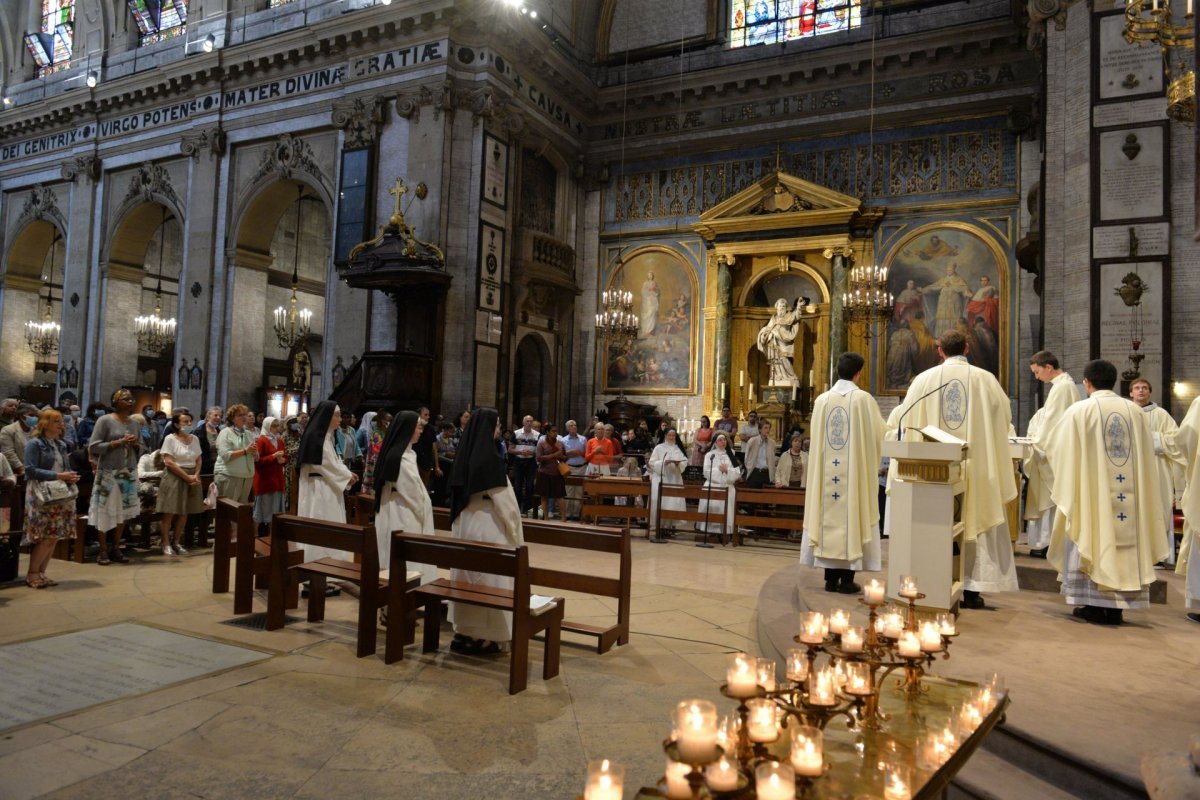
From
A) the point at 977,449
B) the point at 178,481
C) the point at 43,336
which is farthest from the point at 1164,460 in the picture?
the point at 43,336

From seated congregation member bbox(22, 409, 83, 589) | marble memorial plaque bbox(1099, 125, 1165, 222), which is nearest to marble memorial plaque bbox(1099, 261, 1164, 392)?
marble memorial plaque bbox(1099, 125, 1165, 222)

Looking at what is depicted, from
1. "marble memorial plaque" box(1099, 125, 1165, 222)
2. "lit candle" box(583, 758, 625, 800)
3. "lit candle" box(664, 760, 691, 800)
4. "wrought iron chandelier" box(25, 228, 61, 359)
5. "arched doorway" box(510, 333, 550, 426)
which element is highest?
"marble memorial plaque" box(1099, 125, 1165, 222)

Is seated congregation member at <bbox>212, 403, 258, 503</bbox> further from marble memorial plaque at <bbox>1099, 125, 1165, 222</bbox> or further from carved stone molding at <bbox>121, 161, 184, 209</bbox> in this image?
carved stone molding at <bbox>121, 161, 184, 209</bbox>

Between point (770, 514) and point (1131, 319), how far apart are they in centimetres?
528

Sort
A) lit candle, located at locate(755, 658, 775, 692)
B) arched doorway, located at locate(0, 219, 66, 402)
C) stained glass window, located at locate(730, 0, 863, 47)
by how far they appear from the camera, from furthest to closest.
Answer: arched doorway, located at locate(0, 219, 66, 402) < stained glass window, located at locate(730, 0, 863, 47) < lit candle, located at locate(755, 658, 775, 692)

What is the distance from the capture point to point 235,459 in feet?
30.2

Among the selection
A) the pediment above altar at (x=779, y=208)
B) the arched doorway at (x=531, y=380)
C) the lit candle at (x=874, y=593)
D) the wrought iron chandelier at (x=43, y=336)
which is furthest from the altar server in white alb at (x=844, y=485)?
the wrought iron chandelier at (x=43, y=336)

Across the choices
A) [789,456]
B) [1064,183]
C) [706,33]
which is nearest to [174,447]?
[789,456]

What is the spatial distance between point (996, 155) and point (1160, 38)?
36.7 feet

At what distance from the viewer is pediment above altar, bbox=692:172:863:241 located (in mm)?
16875

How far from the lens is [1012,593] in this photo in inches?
258

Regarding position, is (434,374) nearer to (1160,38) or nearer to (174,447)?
(174,447)

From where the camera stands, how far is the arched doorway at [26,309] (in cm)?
2331

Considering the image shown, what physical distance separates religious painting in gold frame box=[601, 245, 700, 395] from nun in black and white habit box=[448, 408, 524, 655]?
1313cm
